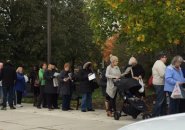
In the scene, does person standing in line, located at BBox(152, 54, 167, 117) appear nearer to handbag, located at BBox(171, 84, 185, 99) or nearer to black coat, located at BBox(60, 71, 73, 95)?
handbag, located at BBox(171, 84, 185, 99)

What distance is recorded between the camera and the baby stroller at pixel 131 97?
39.1 ft

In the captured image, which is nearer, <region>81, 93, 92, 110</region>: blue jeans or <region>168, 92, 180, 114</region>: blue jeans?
<region>168, 92, 180, 114</region>: blue jeans

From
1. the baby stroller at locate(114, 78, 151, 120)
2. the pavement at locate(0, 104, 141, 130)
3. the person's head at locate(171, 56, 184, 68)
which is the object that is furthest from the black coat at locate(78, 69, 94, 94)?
the person's head at locate(171, 56, 184, 68)

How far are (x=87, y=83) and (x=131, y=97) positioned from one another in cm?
277

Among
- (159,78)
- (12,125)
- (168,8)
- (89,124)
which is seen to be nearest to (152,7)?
(168,8)

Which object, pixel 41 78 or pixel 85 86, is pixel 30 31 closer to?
pixel 41 78

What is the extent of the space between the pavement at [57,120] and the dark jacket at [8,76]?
3.43 feet

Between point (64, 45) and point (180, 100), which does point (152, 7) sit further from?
point (64, 45)

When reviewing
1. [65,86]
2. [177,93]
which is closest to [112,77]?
[177,93]

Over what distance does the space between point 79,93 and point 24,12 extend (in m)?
15.7

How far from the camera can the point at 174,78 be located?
37.1 feet

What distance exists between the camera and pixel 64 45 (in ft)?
103

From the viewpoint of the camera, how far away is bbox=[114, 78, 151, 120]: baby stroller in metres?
11.9

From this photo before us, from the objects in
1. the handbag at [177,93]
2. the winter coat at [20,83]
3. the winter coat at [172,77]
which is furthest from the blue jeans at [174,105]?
the winter coat at [20,83]
